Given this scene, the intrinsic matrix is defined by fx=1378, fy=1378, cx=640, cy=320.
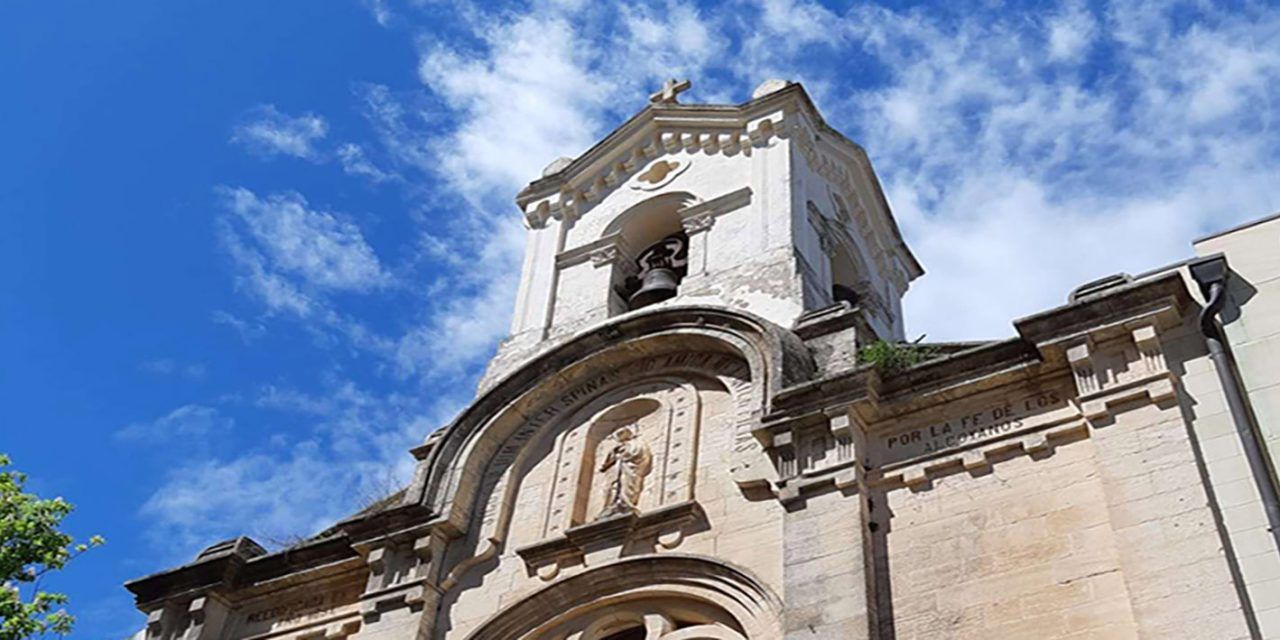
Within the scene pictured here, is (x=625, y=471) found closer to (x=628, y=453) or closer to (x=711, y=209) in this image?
(x=628, y=453)

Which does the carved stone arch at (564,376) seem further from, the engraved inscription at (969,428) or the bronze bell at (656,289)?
the bronze bell at (656,289)

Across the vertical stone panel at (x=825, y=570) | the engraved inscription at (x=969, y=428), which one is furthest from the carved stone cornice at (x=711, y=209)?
the vertical stone panel at (x=825, y=570)

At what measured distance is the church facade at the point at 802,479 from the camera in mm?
11250

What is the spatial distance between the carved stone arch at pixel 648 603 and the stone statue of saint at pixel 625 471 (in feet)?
2.82

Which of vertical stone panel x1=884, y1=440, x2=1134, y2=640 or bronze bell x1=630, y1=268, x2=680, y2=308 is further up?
bronze bell x1=630, y1=268, x2=680, y2=308

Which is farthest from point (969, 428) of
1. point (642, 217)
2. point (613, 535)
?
point (642, 217)

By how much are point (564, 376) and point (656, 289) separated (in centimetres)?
277

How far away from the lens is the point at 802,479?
13.2 metres

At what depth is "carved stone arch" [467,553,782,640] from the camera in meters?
12.7

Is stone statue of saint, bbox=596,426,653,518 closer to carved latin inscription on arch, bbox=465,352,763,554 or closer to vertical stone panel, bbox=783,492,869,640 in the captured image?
carved latin inscription on arch, bbox=465,352,763,554

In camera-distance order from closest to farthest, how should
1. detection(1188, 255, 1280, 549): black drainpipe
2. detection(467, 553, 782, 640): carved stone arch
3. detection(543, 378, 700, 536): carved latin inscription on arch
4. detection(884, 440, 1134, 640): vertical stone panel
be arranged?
detection(1188, 255, 1280, 549): black drainpipe
detection(884, 440, 1134, 640): vertical stone panel
detection(467, 553, 782, 640): carved stone arch
detection(543, 378, 700, 536): carved latin inscription on arch

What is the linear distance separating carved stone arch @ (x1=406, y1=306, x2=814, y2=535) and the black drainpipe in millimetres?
4177

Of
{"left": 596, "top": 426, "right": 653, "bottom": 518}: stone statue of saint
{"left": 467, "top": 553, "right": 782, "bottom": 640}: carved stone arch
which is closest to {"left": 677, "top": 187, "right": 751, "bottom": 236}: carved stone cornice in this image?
{"left": 596, "top": 426, "right": 653, "bottom": 518}: stone statue of saint

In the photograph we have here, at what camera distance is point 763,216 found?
61.5 ft
